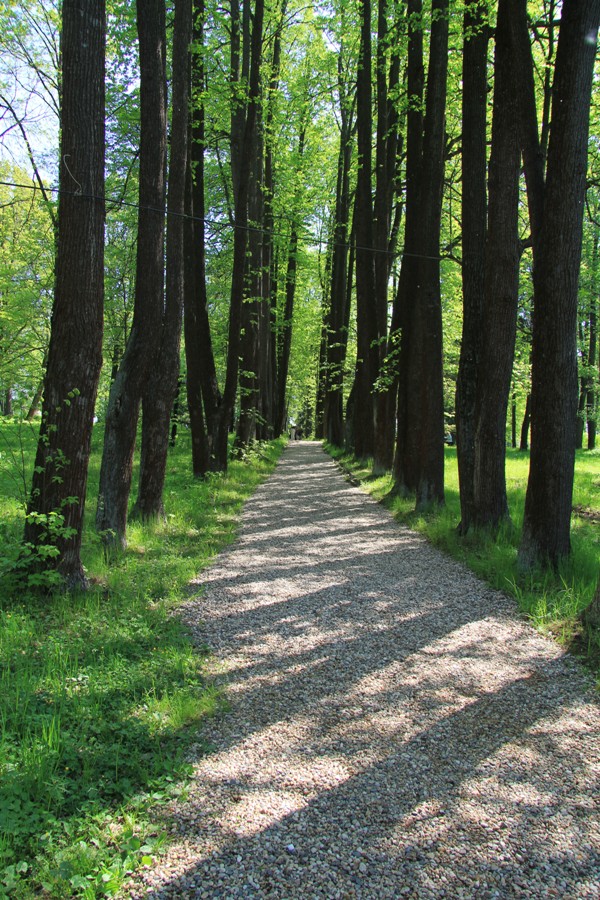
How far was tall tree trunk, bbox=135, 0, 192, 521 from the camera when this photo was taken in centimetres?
827

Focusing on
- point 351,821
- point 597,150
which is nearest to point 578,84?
point 351,821

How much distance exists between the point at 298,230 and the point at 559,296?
14.9 m

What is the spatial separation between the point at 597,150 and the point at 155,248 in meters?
10.2

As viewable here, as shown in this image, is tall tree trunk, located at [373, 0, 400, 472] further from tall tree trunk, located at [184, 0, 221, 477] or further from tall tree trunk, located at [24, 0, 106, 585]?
tall tree trunk, located at [24, 0, 106, 585]

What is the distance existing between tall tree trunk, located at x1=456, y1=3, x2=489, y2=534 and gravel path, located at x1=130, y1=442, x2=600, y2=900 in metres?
2.72

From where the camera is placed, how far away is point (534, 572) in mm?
5898

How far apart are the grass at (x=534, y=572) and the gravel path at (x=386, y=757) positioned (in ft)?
0.65

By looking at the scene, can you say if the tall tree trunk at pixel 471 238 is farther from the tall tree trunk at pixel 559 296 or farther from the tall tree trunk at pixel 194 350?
the tall tree trunk at pixel 194 350

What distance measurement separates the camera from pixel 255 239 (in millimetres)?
17234

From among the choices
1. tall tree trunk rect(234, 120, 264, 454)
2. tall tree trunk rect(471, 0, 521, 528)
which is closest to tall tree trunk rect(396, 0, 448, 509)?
tall tree trunk rect(471, 0, 521, 528)

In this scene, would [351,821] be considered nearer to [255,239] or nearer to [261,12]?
[261,12]

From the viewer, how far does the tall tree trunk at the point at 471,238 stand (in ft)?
26.0

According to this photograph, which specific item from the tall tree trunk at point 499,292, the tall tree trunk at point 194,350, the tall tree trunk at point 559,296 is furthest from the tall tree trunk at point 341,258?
the tall tree trunk at point 559,296

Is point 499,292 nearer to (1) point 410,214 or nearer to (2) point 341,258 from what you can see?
(1) point 410,214
